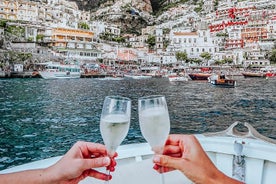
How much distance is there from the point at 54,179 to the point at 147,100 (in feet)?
0.85

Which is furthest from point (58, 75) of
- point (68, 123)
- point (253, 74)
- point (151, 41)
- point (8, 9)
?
point (151, 41)

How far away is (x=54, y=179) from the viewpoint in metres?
0.71

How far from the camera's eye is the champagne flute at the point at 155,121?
70cm

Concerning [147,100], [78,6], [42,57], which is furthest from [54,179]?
[78,6]

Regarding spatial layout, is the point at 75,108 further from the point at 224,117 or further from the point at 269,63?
the point at 269,63

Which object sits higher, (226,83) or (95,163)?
(95,163)

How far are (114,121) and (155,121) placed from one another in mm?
89

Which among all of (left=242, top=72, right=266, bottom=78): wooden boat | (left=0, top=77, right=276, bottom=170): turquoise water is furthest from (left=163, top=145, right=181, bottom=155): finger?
(left=242, top=72, right=266, bottom=78): wooden boat

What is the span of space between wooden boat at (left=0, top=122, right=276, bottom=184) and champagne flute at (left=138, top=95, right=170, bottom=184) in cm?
48

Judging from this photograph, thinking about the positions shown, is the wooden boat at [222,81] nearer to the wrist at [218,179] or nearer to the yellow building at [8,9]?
the wrist at [218,179]

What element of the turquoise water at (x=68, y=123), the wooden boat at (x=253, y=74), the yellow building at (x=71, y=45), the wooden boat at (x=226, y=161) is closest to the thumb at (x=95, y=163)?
the wooden boat at (x=226, y=161)

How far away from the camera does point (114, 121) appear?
72 centimetres

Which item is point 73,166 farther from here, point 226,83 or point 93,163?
point 226,83

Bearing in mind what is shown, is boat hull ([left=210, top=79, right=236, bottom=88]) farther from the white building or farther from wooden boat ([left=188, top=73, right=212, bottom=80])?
the white building
